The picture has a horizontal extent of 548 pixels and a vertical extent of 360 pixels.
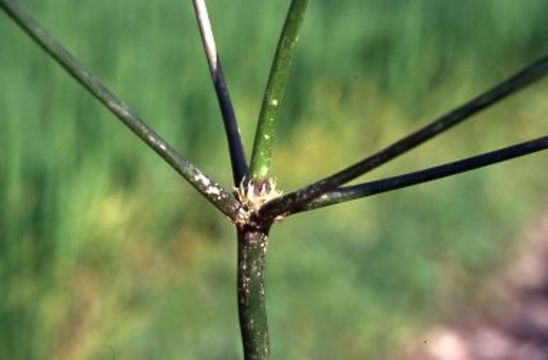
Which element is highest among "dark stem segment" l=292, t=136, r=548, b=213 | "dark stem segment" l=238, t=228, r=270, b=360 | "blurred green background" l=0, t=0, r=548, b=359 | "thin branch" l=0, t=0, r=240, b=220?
"blurred green background" l=0, t=0, r=548, b=359

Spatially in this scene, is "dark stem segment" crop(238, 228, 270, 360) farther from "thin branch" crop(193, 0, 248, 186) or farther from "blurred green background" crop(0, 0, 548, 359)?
"blurred green background" crop(0, 0, 548, 359)

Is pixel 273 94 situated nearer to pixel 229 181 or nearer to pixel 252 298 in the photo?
pixel 252 298

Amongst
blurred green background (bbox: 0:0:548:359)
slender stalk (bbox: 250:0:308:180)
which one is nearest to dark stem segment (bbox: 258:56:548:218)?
slender stalk (bbox: 250:0:308:180)

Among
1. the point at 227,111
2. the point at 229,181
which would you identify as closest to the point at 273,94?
the point at 227,111

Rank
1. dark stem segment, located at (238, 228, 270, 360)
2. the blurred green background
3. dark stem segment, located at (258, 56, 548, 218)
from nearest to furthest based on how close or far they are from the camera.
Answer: dark stem segment, located at (258, 56, 548, 218) → dark stem segment, located at (238, 228, 270, 360) → the blurred green background

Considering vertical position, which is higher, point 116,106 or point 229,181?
point 229,181
